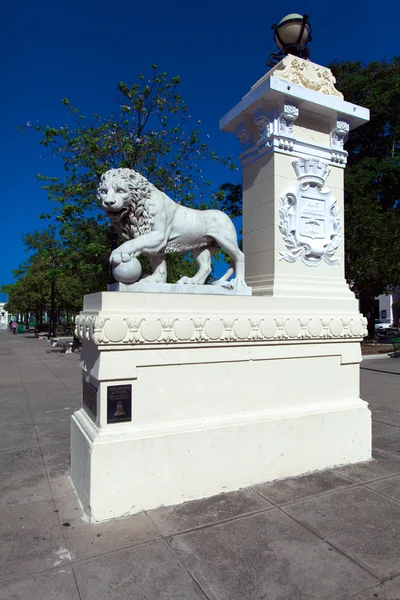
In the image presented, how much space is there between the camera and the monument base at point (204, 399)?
11.1ft

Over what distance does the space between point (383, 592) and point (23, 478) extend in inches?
139

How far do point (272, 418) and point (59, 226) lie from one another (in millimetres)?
10823

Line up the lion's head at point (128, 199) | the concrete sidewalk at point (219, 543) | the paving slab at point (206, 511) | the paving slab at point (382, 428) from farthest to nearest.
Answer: the paving slab at point (382, 428) < the lion's head at point (128, 199) < the paving slab at point (206, 511) < the concrete sidewalk at point (219, 543)

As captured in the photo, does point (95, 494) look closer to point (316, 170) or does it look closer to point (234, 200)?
point (316, 170)

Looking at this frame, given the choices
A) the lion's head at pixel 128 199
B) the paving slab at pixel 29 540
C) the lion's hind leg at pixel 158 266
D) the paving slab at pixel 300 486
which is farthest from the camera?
the lion's hind leg at pixel 158 266

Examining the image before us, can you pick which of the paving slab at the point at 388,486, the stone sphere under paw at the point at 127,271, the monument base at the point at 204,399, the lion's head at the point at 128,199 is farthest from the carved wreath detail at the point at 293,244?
the paving slab at the point at 388,486

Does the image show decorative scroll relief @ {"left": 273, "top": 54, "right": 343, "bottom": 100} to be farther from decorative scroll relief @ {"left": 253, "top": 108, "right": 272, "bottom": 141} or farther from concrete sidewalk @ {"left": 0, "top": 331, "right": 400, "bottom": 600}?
concrete sidewalk @ {"left": 0, "top": 331, "right": 400, "bottom": 600}

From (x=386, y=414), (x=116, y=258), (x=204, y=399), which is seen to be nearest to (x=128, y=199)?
(x=116, y=258)

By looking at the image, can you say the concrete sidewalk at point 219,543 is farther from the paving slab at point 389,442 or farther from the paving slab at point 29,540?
the paving slab at point 389,442

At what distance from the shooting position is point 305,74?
15.5 ft

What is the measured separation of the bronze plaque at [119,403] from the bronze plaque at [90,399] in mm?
234

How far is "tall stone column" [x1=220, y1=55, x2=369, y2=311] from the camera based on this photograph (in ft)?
14.7

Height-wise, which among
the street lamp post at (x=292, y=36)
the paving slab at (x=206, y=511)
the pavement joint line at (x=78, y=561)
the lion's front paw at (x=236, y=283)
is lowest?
the pavement joint line at (x=78, y=561)

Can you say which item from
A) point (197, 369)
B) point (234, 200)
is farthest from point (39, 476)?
point (234, 200)
